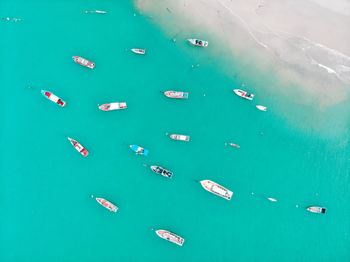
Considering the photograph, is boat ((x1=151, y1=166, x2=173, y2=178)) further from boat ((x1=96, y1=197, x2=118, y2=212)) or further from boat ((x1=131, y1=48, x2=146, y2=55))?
boat ((x1=131, y1=48, x2=146, y2=55))

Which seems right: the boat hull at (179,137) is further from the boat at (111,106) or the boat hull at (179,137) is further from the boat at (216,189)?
the boat at (111,106)

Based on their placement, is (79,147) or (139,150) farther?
(139,150)

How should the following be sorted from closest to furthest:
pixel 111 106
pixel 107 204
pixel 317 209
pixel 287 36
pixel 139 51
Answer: pixel 107 204, pixel 317 209, pixel 111 106, pixel 139 51, pixel 287 36

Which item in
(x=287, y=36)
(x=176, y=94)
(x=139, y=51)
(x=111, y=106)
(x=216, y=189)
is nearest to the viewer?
(x=216, y=189)

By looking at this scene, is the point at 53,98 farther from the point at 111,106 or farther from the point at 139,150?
the point at 139,150

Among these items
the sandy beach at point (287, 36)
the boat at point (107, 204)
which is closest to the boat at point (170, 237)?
the boat at point (107, 204)

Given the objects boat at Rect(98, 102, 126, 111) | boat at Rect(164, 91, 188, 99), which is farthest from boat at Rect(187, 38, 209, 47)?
boat at Rect(98, 102, 126, 111)

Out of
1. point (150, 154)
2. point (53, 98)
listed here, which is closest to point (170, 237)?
point (150, 154)

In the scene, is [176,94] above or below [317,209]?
above
